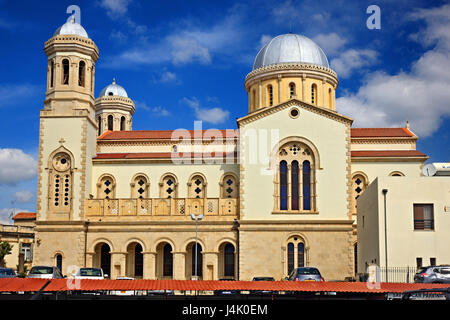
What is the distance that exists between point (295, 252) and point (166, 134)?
18939 mm

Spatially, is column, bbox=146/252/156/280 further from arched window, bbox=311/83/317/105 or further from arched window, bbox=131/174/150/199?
arched window, bbox=311/83/317/105

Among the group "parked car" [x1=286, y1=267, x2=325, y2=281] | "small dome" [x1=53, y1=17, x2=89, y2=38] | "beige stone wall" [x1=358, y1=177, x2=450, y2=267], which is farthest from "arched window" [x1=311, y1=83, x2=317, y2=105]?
"parked car" [x1=286, y1=267, x2=325, y2=281]

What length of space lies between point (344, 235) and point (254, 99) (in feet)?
57.9

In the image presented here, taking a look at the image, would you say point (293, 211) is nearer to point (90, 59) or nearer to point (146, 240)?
point (146, 240)

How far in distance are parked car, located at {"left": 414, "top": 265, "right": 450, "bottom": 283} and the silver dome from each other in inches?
1258

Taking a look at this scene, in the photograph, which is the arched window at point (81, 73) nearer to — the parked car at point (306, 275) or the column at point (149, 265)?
the column at point (149, 265)

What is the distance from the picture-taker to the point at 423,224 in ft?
114

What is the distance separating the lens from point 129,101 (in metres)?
76.6

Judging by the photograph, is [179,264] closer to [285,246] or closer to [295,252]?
[285,246]

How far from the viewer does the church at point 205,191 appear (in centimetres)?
4556

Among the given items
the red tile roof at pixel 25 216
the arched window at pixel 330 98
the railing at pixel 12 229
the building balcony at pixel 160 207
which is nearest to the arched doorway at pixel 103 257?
the building balcony at pixel 160 207

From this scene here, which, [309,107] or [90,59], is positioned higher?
[90,59]

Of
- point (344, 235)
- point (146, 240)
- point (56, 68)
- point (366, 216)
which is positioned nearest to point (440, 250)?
point (366, 216)
